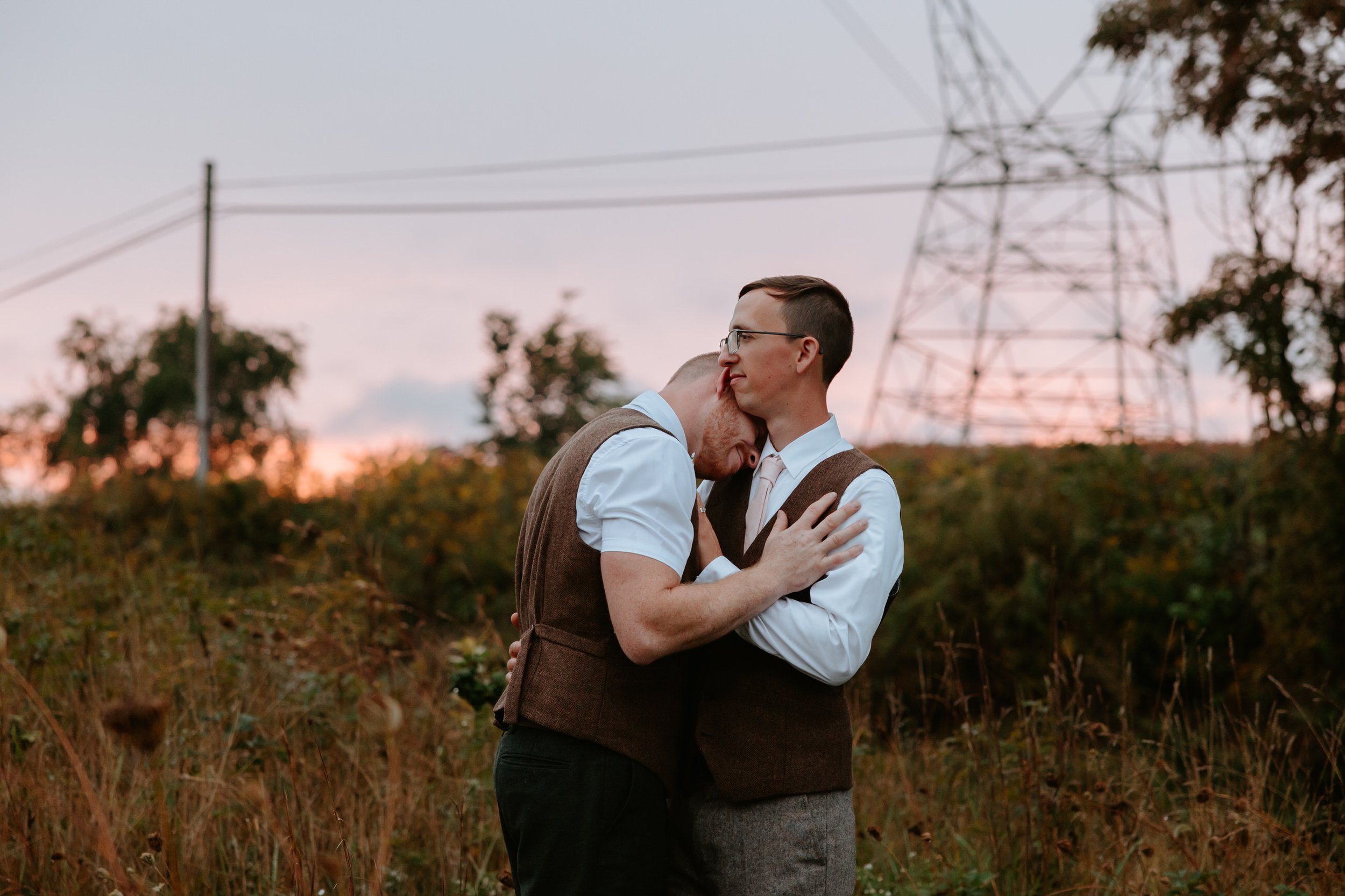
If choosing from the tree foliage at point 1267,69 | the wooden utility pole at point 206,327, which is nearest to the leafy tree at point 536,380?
the wooden utility pole at point 206,327

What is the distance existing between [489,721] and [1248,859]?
304cm

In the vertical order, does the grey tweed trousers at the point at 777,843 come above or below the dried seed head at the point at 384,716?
below

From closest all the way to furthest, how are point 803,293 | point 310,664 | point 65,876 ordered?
point 803,293, point 65,876, point 310,664

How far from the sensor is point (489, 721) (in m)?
4.84

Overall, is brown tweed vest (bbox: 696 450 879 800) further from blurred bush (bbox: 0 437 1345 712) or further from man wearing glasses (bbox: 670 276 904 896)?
blurred bush (bbox: 0 437 1345 712)

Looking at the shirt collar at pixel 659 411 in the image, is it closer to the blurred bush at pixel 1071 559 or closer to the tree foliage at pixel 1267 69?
the blurred bush at pixel 1071 559

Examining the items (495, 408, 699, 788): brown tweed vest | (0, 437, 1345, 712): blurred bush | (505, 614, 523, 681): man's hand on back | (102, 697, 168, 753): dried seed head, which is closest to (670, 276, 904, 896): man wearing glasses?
(495, 408, 699, 788): brown tweed vest

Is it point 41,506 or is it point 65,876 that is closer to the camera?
point 65,876

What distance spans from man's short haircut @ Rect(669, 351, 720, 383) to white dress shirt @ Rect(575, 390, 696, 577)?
35 centimetres

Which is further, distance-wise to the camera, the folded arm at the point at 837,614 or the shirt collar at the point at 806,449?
the shirt collar at the point at 806,449

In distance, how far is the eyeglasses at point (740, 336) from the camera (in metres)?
2.56

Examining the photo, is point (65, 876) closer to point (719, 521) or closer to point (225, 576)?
point (719, 521)

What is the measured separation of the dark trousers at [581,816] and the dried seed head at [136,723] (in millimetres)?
1010

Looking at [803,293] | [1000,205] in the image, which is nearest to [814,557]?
[803,293]
